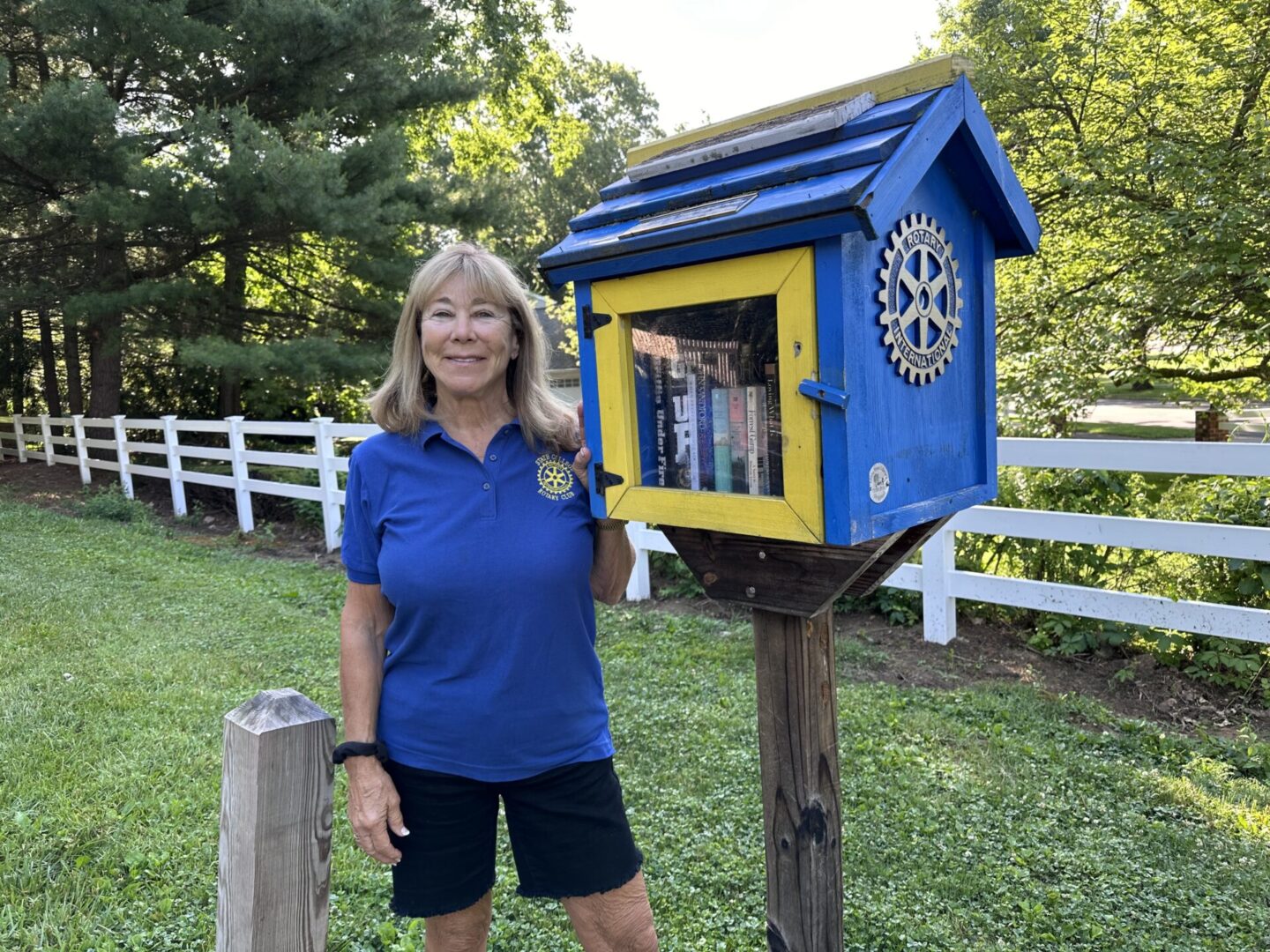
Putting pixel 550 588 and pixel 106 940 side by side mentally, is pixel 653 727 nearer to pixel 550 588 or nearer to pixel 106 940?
pixel 106 940

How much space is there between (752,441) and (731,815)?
7.29ft

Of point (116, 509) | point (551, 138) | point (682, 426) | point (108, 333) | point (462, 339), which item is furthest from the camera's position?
point (551, 138)

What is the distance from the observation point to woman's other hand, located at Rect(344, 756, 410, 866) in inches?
70.6

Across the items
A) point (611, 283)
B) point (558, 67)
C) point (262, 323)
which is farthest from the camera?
point (558, 67)

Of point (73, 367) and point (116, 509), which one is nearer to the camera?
point (116, 509)

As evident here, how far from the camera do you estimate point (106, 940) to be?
2.60 metres

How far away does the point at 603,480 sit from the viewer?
5.65ft

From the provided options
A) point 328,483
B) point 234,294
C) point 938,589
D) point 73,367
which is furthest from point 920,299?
point 73,367

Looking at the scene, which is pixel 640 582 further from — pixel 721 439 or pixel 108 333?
pixel 108 333

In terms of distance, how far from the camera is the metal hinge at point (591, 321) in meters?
1.67

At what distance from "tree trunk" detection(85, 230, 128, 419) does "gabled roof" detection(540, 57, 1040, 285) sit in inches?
517

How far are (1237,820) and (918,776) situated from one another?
3.37ft

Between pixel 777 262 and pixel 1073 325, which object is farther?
pixel 1073 325

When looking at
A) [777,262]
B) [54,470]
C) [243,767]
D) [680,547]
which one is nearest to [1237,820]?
[680,547]
